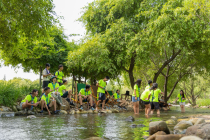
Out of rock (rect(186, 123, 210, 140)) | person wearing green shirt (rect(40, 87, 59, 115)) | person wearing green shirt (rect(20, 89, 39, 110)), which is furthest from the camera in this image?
person wearing green shirt (rect(40, 87, 59, 115))

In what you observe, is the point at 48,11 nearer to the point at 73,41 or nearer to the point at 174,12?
the point at 174,12

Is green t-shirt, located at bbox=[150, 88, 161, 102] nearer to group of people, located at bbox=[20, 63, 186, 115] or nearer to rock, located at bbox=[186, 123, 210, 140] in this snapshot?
group of people, located at bbox=[20, 63, 186, 115]

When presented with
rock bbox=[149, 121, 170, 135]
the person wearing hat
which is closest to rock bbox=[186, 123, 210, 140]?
rock bbox=[149, 121, 170, 135]

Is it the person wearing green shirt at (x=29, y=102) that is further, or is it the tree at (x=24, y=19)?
the person wearing green shirt at (x=29, y=102)

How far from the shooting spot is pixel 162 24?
44.9ft

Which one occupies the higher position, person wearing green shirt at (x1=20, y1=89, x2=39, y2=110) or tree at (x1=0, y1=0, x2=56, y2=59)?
tree at (x1=0, y1=0, x2=56, y2=59)

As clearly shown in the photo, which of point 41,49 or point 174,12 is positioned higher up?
point 174,12

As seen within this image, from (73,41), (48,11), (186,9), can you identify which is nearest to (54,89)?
(48,11)

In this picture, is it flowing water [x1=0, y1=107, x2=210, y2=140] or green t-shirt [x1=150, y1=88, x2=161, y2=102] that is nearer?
flowing water [x1=0, y1=107, x2=210, y2=140]

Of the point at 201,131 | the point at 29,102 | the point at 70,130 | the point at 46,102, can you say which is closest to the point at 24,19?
the point at 29,102

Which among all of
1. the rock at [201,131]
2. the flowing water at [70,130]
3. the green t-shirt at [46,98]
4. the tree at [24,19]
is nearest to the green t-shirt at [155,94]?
the flowing water at [70,130]

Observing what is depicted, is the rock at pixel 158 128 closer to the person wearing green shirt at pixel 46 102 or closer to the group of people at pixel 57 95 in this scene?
the group of people at pixel 57 95

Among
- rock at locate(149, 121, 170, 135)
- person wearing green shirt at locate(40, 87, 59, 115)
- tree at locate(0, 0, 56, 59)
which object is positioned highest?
tree at locate(0, 0, 56, 59)

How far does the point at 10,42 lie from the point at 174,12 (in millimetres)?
9599
